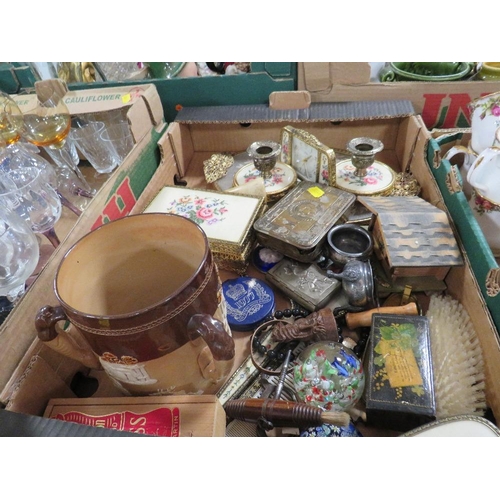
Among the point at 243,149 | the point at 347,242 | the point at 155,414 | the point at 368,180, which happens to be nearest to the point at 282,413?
the point at 155,414

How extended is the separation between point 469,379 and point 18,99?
1.24 m

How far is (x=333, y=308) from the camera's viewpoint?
2.38ft

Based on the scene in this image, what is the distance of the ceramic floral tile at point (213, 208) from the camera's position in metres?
0.80

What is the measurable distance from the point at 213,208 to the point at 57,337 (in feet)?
1.44

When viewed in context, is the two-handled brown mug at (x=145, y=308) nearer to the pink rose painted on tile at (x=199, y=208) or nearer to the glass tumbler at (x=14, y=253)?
the glass tumbler at (x=14, y=253)

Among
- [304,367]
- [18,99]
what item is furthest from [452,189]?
[18,99]

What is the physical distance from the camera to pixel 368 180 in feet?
3.09

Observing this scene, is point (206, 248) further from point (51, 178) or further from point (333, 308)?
point (51, 178)

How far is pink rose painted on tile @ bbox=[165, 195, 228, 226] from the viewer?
83cm

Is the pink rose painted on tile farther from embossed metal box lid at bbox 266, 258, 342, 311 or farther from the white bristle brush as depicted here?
the white bristle brush

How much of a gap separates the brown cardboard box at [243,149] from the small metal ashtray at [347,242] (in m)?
0.14

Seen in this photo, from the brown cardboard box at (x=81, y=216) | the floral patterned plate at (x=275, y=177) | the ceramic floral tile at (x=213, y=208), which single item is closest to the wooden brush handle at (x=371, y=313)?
the ceramic floral tile at (x=213, y=208)

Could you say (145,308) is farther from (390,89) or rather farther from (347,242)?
(390,89)

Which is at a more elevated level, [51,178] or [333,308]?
[51,178]
